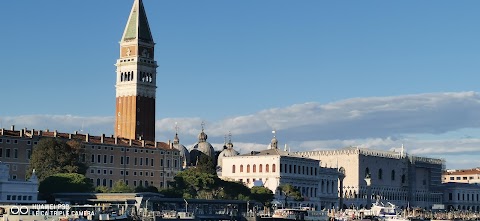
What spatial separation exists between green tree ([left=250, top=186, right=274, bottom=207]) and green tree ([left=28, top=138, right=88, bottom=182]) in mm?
18559

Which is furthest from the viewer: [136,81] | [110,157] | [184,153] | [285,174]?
→ [184,153]

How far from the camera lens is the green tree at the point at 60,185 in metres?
81.4

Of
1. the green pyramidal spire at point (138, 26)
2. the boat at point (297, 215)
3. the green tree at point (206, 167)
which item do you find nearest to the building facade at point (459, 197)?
the green pyramidal spire at point (138, 26)

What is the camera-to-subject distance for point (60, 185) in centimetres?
8144

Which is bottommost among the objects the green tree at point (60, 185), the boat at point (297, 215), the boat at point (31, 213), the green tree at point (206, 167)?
Answer: the boat at point (297, 215)

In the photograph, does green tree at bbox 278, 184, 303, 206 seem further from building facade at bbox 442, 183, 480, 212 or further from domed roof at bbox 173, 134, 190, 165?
building facade at bbox 442, 183, 480, 212

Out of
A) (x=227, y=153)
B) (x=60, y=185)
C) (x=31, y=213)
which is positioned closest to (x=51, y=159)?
(x=60, y=185)

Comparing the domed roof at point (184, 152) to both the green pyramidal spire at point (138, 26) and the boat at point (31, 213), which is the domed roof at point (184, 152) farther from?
the boat at point (31, 213)

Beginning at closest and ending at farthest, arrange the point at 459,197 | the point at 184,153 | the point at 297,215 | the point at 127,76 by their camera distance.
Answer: the point at 297,215, the point at 127,76, the point at 184,153, the point at 459,197

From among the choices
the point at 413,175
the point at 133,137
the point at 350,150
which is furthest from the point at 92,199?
the point at 413,175

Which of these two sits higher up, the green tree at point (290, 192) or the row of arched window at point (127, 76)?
the row of arched window at point (127, 76)

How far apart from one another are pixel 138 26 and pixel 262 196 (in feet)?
121

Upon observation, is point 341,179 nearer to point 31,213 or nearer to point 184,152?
point 184,152

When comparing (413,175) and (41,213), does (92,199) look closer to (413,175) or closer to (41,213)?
(41,213)
